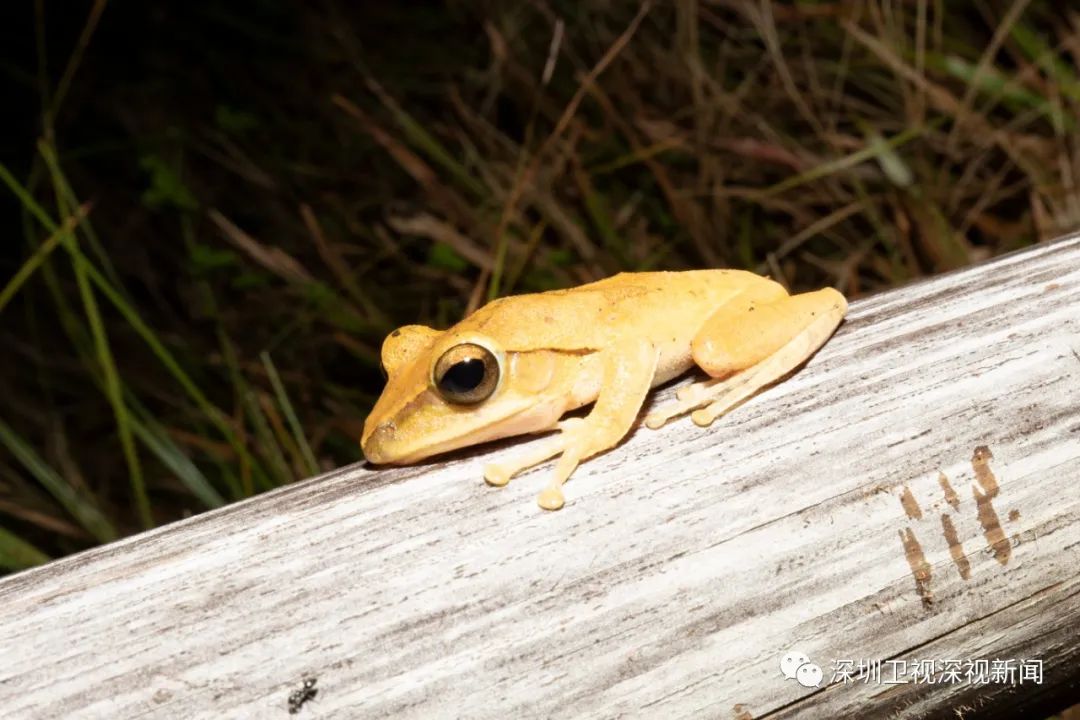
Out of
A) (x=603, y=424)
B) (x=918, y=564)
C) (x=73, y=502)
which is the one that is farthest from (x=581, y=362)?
(x=73, y=502)

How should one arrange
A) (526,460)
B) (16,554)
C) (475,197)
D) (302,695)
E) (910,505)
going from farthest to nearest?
(475,197)
(16,554)
(526,460)
(910,505)
(302,695)

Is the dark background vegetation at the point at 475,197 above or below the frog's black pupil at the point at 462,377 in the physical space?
above

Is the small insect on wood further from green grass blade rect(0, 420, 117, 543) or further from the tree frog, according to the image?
green grass blade rect(0, 420, 117, 543)

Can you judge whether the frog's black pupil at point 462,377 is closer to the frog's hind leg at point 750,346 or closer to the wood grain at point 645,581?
the wood grain at point 645,581

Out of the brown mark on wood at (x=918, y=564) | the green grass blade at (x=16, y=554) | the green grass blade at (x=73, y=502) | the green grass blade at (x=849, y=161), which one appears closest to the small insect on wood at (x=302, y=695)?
the brown mark on wood at (x=918, y=564)

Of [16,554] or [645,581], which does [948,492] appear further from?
[16,554]

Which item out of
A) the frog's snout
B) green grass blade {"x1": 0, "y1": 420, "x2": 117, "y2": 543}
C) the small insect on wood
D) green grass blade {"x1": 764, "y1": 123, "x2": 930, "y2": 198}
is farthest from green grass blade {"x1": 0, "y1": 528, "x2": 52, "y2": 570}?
green grass blade {"x1": 764, "y1": 123, "x2": 930, "y2": 198}

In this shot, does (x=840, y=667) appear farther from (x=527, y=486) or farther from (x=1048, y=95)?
(x=1048, y=95)

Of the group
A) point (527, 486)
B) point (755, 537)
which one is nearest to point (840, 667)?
point (755, 537)
